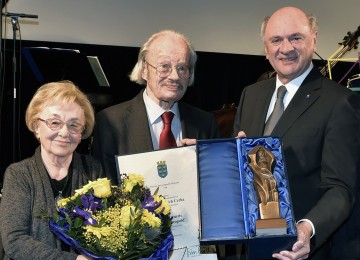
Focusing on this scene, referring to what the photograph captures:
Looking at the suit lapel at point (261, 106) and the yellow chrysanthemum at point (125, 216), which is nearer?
the yellow chrysanthemum at point (125, 216)

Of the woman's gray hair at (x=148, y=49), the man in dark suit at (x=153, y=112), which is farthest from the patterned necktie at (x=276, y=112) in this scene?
the woman's gray hair at (x=148, y=49)

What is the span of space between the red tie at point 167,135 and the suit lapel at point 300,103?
0.62m

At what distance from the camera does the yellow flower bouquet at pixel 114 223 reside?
247 cm

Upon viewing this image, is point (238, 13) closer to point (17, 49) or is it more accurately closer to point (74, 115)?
point (17, 49)

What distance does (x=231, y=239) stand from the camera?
2.61 metres

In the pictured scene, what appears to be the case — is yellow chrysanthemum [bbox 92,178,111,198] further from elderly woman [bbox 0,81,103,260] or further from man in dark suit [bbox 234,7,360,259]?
man in dark suit [bbox 234,7,360,259]

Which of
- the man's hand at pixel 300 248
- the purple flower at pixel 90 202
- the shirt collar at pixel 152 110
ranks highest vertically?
the shirt collar at pixel 152 110

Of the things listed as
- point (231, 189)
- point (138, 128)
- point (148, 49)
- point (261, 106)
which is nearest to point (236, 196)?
point (231, 189)

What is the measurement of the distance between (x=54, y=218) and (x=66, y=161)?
25.8 inches

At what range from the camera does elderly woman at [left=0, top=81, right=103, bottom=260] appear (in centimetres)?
278

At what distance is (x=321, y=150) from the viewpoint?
9.87ft

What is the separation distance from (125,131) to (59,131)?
0.53 m

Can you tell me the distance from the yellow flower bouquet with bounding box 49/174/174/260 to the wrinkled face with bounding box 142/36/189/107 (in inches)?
38.0

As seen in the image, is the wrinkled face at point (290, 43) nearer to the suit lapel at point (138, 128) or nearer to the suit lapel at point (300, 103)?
the suit lapel at point (300, 103)
